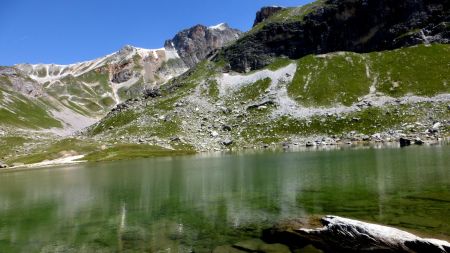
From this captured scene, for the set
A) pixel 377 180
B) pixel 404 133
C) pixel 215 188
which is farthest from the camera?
pixel 404 133

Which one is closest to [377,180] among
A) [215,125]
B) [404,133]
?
[404,133]

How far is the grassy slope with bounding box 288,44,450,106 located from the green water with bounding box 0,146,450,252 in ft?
368

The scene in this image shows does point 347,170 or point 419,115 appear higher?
point 419,115

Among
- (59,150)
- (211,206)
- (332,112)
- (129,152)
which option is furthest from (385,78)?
(211,206)

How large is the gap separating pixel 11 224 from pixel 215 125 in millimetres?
141930

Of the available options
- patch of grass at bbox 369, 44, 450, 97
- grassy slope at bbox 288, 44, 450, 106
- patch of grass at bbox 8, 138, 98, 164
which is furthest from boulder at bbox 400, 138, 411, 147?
patch of grass at bbox 8, 138, 98, 164

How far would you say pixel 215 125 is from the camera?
180 metres

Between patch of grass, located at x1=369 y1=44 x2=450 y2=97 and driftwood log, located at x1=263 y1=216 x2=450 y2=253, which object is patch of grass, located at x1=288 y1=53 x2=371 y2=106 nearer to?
patch of grass, located at x1=369 y1=44 x2=450 y2=97

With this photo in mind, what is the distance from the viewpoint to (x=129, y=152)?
495 ft

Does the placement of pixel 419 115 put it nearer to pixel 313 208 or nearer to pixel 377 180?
pixel 377 180

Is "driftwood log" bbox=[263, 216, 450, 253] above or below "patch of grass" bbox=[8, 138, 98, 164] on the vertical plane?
below

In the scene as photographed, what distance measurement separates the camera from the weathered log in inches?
804

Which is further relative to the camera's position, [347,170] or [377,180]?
[347,170]

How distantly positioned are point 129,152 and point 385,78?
376 feet
